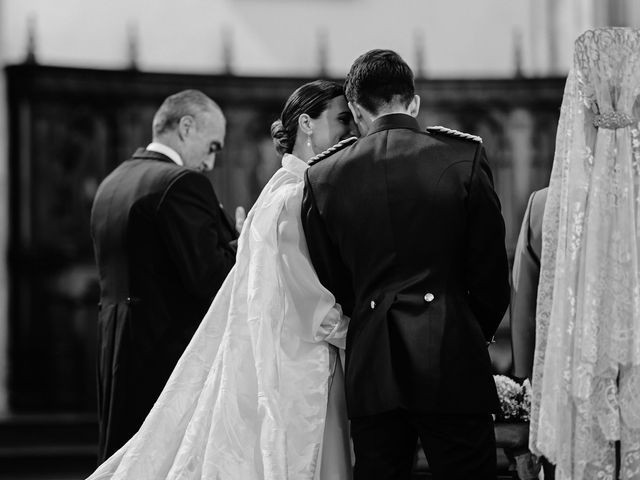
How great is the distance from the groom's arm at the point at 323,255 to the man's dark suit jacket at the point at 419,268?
10 centimetres

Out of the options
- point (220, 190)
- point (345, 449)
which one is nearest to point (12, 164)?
point (220, 190)

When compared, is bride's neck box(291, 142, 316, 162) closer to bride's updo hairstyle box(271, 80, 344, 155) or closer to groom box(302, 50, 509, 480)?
bride's updo hairstyle box(271, 80, 344, 155)

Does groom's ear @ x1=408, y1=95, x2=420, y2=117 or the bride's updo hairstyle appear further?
the bride's updo hairstyle

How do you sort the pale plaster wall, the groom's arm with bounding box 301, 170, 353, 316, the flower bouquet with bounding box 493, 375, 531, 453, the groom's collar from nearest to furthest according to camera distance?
1. the groom's collar
2. the groom's arm with bounding box 301, 170, 353, 316
3. the flower bouquet with bounding box 493, 375, 531, 453
4. the pale plaster wall

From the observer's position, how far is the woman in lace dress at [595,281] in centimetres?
271

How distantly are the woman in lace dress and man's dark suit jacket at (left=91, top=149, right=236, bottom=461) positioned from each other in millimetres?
1536

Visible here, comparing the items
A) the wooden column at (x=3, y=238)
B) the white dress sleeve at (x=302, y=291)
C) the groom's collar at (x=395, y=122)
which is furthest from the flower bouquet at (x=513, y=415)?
the wooden column at (x=3, y=238)

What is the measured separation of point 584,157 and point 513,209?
4938mm

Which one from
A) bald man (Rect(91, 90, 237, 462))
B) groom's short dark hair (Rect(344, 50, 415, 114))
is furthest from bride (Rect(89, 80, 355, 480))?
bald man (Rect(91, 90, 237, 462))

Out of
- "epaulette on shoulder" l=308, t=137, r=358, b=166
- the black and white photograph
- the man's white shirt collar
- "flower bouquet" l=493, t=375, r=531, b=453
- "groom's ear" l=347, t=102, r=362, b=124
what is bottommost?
"flower bouquet" l=493, t=375, r=531, b=453

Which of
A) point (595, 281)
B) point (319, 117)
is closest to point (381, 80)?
point (319, 117)

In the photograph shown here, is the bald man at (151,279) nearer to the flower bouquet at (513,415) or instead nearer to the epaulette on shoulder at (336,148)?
the epaulette on shoulder at (336,148)

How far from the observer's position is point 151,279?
13.2 feet

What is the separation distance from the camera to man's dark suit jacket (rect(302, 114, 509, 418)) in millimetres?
2732
